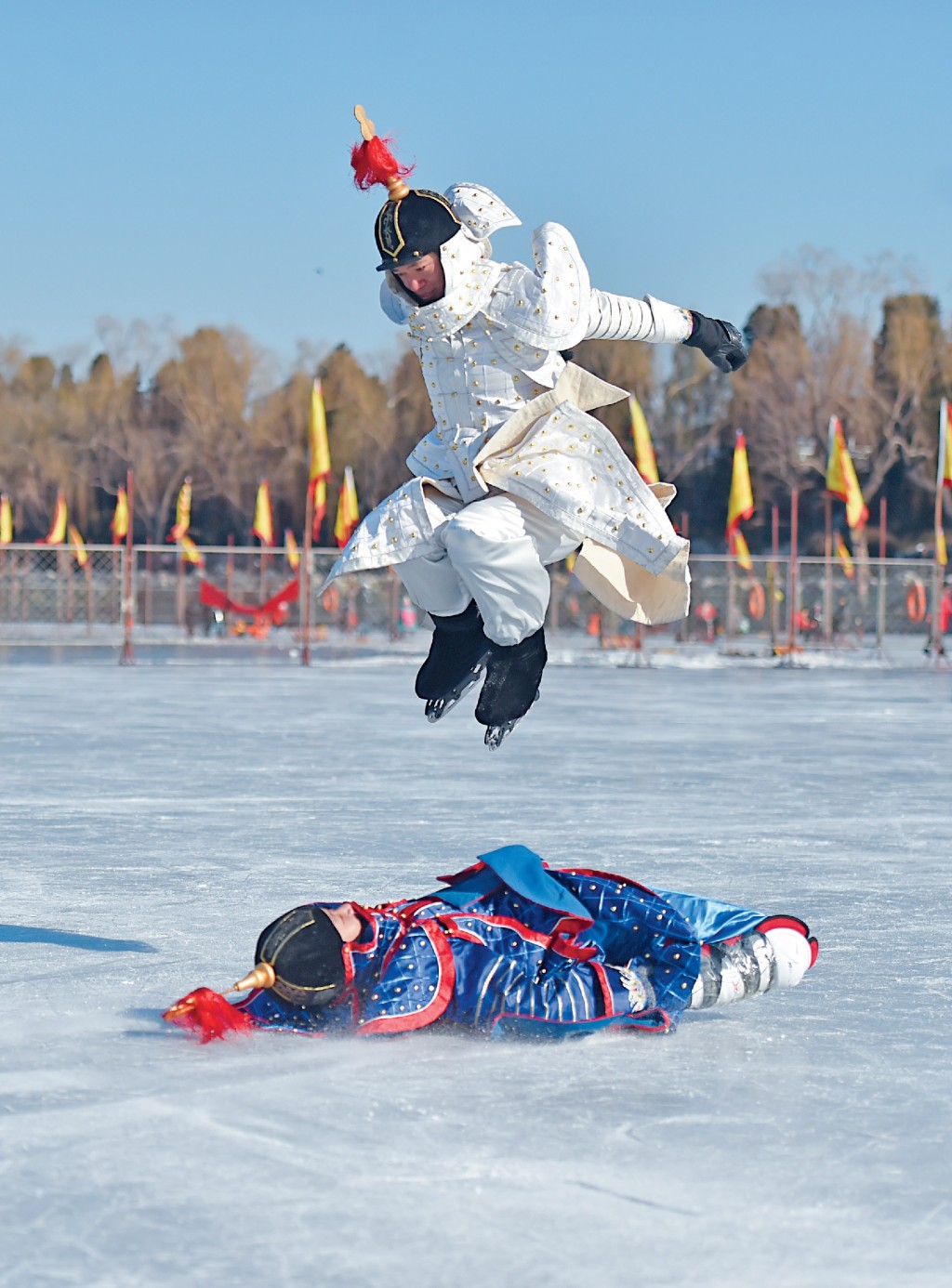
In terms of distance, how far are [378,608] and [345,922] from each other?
2484cm

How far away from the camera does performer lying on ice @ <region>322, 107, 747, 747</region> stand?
3232mm

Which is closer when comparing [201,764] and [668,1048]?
[668,1048]

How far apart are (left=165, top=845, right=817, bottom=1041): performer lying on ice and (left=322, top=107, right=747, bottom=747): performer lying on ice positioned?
16.6 inches

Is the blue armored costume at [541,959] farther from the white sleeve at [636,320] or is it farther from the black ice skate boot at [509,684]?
the white sleeve at [636,320]

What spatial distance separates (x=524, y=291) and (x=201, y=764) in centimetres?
447

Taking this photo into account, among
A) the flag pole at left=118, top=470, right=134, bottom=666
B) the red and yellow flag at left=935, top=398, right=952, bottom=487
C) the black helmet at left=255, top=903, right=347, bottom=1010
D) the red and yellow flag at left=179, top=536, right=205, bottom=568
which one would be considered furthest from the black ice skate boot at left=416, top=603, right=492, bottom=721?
the red and yellow flag at left=179, top=536, right=205, bottom=568

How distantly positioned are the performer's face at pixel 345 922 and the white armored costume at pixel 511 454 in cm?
67

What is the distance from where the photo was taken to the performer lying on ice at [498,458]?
3232 millimetres

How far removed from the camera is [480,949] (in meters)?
2.98

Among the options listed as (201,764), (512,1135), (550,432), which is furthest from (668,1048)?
(201,764)

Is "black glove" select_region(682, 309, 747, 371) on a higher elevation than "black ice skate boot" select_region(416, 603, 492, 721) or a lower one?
higher

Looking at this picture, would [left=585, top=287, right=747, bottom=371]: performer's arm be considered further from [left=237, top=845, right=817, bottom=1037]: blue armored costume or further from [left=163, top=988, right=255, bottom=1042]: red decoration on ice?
[left=163, top=988, right=255, bottom=1042]: red decoration on ice

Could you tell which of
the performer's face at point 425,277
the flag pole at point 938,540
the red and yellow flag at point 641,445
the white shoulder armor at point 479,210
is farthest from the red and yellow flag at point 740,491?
the performer's face at point 425,277

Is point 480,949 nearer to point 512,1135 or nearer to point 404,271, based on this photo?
point 512,1135
